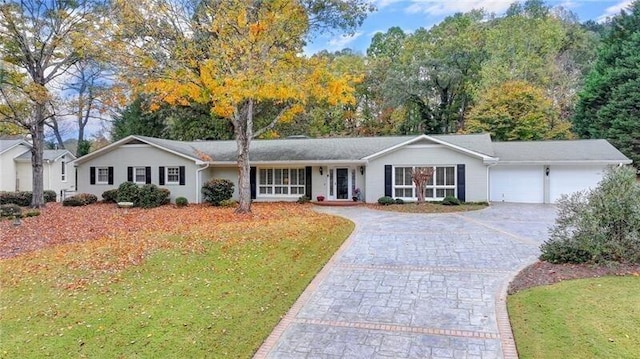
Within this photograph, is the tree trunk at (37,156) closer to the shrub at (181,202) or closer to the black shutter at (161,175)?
the black shutter at (161,175)

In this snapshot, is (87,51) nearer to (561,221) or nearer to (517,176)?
(561,221)

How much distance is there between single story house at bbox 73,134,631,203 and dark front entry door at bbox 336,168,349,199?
54mm

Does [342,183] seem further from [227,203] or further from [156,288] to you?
[156,288]

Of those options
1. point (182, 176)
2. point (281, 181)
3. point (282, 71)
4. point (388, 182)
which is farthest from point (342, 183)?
point (182, 176)

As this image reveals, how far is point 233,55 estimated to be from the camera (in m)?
15.2

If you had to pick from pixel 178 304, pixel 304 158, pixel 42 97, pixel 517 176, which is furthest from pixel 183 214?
pixel 517 176

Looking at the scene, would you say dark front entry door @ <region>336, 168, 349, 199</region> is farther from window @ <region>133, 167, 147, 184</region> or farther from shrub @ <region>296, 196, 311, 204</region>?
window @ <region>133, 167, 147, 184</region>

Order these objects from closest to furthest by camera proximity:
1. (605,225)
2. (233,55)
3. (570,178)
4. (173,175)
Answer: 1. (605,225)
2. (233,55)
3. (570,178)
4. (173,175)

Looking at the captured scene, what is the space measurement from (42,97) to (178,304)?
16.3m

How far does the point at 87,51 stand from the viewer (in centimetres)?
1625

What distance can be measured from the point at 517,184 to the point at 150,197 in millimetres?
18655

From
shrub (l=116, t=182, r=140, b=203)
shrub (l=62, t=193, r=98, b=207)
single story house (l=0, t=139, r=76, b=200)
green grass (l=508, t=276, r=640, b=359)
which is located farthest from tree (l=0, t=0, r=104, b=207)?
green grass (l=508, t=276, r=640, b=359)

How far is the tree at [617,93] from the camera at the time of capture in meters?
25.9

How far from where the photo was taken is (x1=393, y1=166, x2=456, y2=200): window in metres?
19.3
